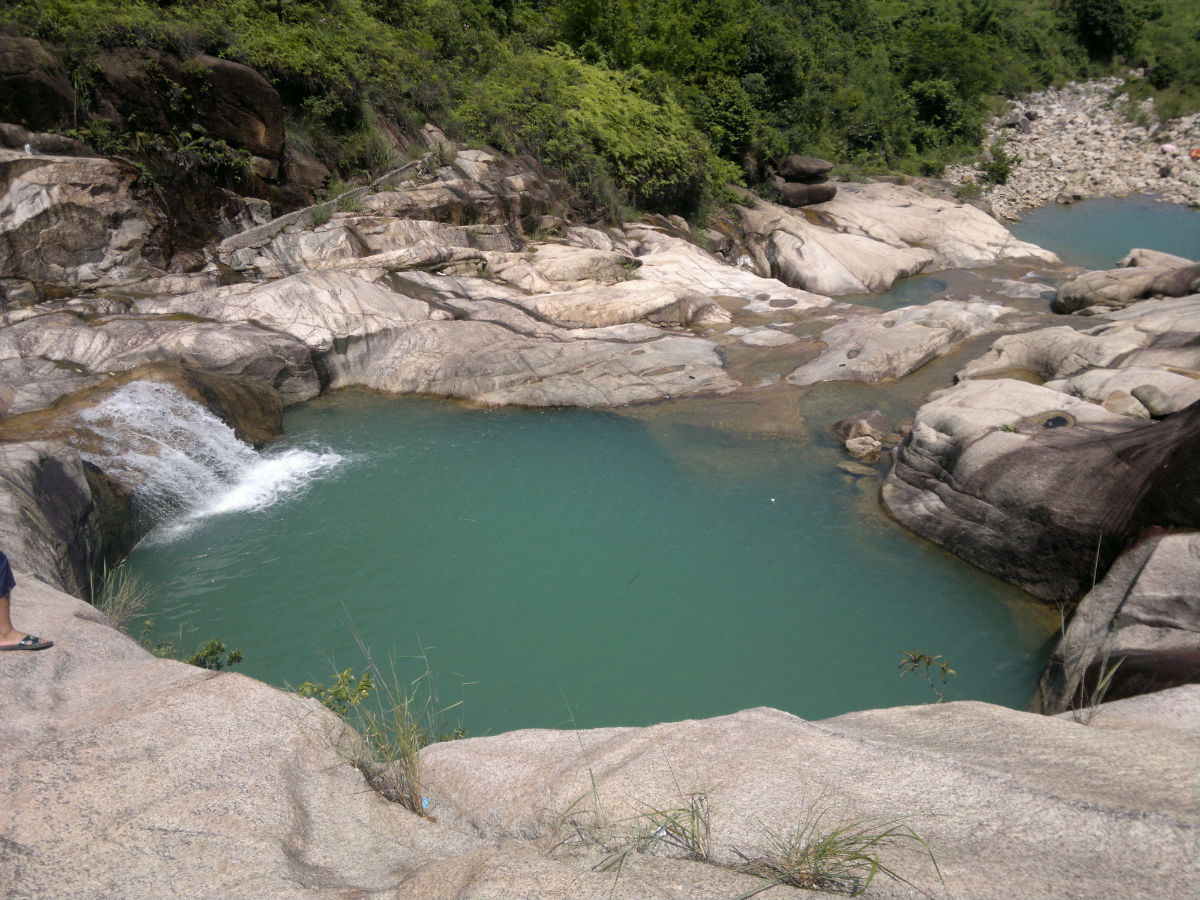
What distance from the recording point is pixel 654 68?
869 inches

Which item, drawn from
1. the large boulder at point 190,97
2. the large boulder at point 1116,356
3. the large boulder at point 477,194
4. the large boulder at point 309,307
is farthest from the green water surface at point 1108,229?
the large boulder at point 190,97

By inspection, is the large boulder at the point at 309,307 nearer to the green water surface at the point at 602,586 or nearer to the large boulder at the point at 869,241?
the green water surface at the point at 602,586

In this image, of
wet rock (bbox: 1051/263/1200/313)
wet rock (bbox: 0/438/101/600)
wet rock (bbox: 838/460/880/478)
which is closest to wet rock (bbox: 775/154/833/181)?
wet rock (bbox: 1051/263/1200/313)

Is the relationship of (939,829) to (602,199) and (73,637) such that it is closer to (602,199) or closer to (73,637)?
(73,637)

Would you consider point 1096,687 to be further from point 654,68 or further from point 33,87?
point 654,68

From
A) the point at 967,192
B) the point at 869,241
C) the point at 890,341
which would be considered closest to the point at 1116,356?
the point at 890,341

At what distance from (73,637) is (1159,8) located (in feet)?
160

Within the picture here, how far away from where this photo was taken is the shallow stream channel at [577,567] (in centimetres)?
618

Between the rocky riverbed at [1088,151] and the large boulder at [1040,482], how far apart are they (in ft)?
66.7

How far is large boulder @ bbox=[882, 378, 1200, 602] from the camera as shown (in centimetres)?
623

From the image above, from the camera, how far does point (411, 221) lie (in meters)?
13.9

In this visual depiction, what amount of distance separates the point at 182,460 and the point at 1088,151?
111 ft

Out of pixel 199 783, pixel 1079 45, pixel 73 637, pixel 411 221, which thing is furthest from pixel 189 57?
pixel 1079 45

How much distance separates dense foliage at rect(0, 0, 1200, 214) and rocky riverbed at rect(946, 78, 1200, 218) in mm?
1184
